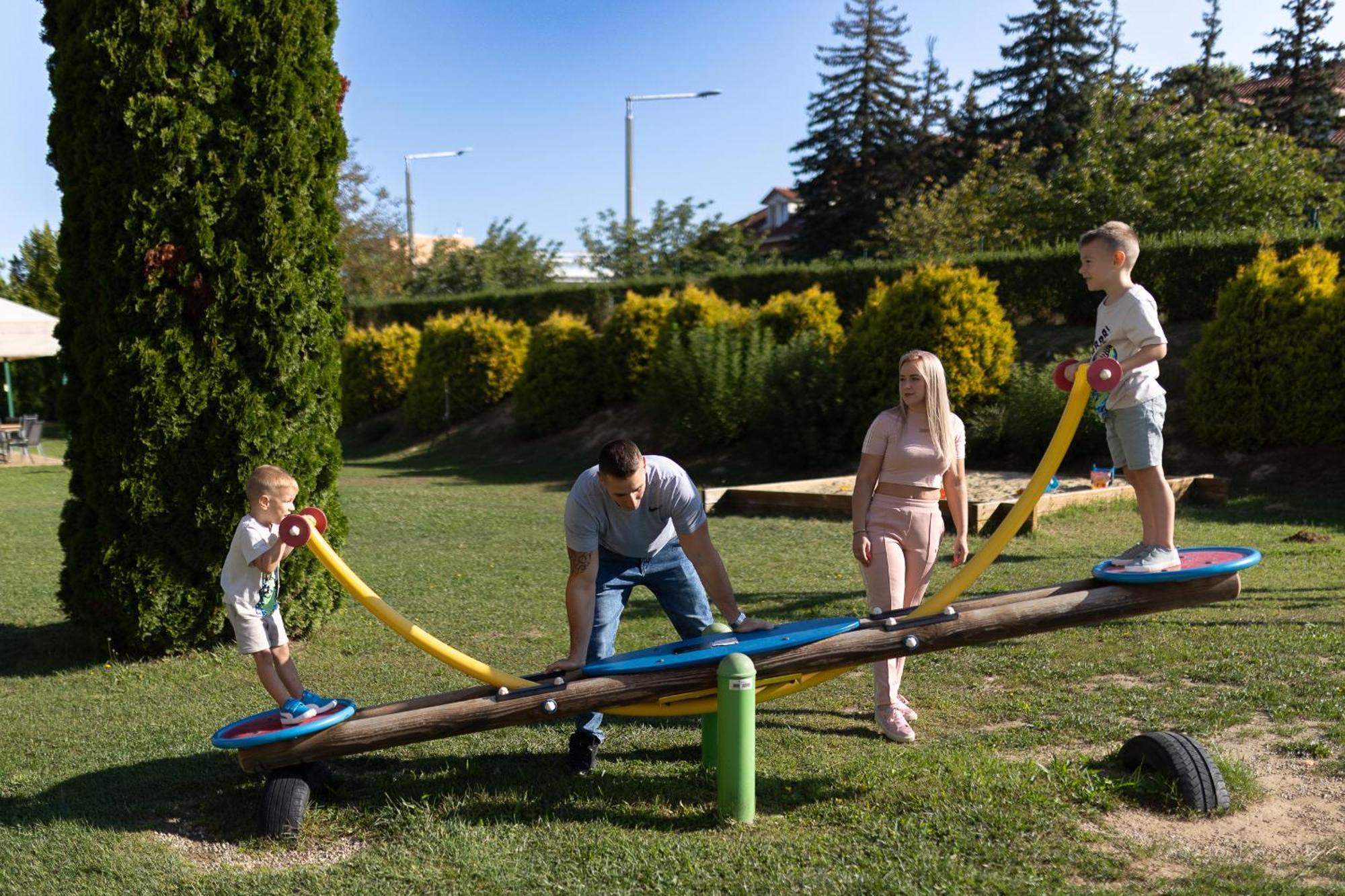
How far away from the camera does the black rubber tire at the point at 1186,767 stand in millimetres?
4211

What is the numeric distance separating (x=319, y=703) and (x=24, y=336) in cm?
1867

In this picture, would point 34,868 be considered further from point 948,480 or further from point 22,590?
point 22,590

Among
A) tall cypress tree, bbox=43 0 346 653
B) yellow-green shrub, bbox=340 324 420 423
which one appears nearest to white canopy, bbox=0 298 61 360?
yellow-green shrub, bbox=340 324 420 423

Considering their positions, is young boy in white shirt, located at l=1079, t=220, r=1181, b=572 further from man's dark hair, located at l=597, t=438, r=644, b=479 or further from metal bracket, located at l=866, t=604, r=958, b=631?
man's dark hair, located at l=597, t=438, r=644, b=479

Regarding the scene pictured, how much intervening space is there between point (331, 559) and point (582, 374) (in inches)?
750

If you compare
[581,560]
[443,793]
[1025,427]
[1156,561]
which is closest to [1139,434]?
[1156,561]

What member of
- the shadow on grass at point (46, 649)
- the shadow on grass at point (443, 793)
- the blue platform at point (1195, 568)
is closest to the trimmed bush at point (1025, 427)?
the blue platform at point (1195, 568)

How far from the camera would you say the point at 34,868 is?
13.5ft

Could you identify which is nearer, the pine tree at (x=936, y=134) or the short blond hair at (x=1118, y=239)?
the short blond hair at (x=1118, y=239)

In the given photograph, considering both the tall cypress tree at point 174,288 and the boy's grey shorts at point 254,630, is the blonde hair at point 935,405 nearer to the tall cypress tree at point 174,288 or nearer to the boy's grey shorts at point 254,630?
the boy's grey shorts at point 254,630

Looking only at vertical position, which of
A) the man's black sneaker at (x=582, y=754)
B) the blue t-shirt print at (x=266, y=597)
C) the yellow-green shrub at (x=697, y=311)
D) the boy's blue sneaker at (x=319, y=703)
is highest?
the yellow-green shrub at (x=697, y=311)

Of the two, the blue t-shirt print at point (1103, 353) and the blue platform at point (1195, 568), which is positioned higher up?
the blue t-shirt print at point (1103, 353)

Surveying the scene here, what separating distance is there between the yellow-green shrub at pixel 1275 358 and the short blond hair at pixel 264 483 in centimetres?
1336

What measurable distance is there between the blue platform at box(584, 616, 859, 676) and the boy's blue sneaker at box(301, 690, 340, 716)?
1.04 metres
